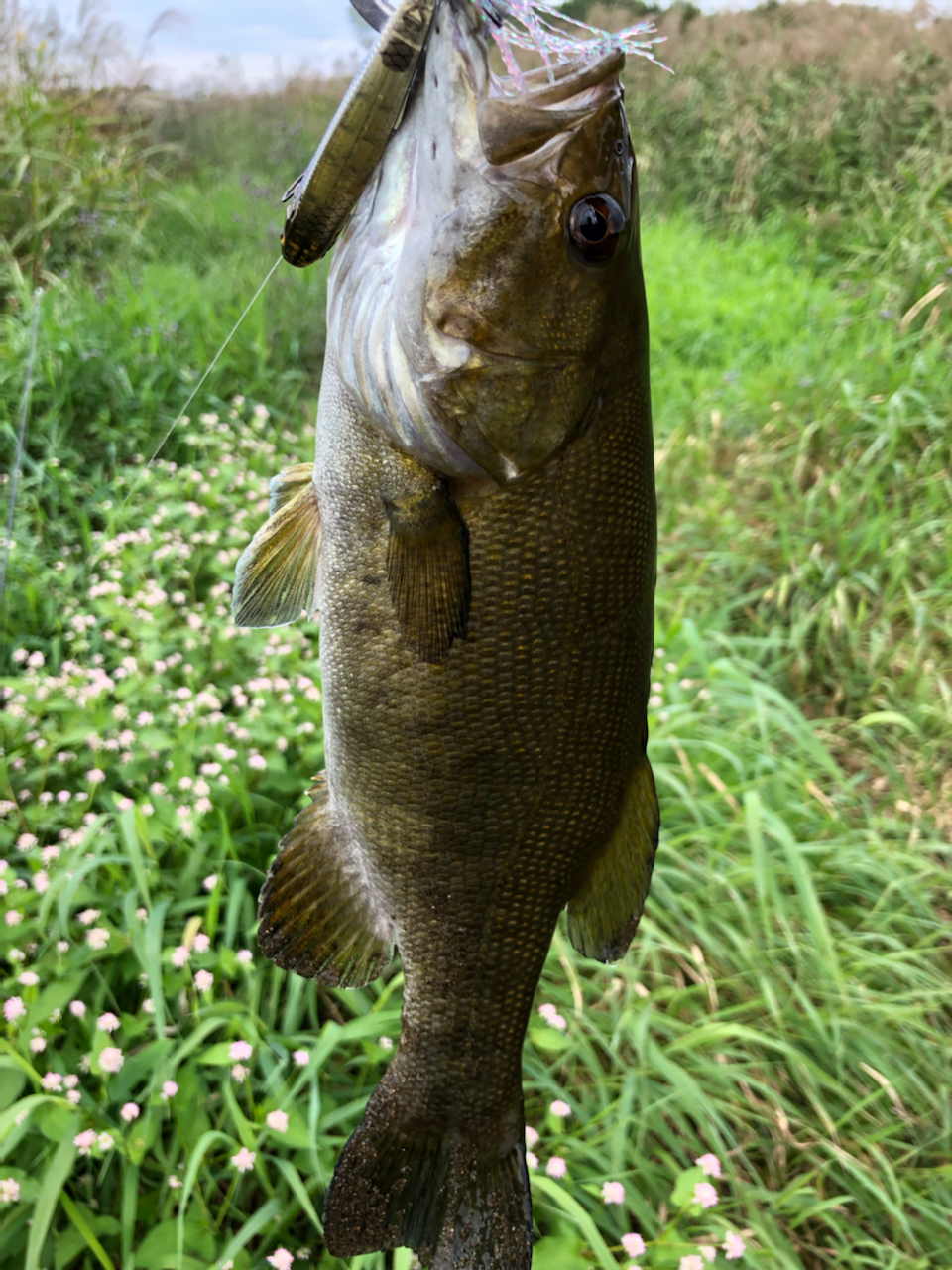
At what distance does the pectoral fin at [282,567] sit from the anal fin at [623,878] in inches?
19.3

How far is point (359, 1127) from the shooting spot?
1092 mm

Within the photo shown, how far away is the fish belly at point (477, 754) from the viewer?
0.91 m

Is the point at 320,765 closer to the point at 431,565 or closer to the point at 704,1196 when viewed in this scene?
the point at 704,1196

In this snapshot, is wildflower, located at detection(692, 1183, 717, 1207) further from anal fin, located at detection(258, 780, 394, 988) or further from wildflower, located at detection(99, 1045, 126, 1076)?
wildflower, located at detection(99, 1045, 126, 1076)

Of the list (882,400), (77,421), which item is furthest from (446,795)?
(882,400)

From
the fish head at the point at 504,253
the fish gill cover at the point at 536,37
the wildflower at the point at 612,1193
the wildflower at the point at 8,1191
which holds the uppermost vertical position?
the fish gill cover at the point at 536,37

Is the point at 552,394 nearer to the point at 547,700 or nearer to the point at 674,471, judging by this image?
the point at 547,700

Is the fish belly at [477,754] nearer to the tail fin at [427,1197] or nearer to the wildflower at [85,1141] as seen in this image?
the tail fin at [427,1197]

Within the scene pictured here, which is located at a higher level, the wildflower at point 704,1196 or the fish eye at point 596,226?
the fish eye at point 596,226

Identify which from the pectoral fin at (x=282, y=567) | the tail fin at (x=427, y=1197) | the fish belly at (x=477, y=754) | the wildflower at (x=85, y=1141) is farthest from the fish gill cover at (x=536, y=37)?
the wildflower at (x=85, y=1141)

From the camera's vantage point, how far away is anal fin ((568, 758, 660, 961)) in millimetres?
1048

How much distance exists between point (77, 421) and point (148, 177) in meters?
2.78

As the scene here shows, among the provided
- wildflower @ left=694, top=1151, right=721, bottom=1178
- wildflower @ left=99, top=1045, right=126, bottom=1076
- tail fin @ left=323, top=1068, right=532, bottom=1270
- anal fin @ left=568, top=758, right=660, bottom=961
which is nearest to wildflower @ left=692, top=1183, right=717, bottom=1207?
wildflower @ left=694, top=1151, right=721, bottom=1178

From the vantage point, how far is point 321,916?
1110 millimetres
